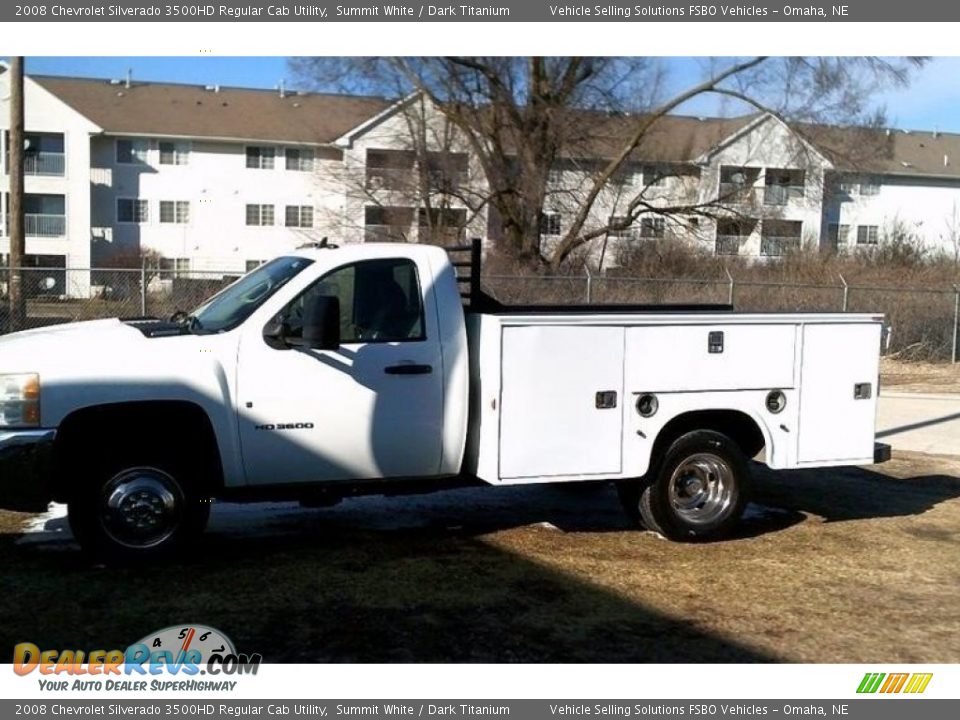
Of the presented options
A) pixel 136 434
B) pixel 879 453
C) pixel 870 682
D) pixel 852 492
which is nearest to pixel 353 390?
pixel 136 434

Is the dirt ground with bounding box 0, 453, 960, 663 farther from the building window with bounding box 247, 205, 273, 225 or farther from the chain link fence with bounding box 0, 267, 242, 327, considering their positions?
the building window with bounding box 247, 205, 273, 225

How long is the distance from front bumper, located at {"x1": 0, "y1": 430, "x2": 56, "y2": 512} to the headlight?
2.9 inches

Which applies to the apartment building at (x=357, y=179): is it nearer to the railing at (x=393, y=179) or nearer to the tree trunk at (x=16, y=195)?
the railing at (x=393, y=179)

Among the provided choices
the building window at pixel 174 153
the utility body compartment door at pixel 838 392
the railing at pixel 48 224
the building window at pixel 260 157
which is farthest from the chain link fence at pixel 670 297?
the building window at pixel 260 157

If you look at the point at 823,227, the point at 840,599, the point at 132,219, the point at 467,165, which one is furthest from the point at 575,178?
the point at 840,599

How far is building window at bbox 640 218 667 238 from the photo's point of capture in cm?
3475

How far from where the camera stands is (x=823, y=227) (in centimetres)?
4778

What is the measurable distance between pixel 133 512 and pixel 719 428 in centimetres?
421

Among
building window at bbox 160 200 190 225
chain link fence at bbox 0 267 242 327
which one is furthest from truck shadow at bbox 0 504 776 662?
building window at bbox 160 200 190 225

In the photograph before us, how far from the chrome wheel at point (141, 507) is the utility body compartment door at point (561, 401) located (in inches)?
85.3

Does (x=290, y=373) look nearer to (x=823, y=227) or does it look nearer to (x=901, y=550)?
(x=901, y=550)

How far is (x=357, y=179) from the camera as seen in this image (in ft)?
116

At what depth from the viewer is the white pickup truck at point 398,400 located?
21.4ft

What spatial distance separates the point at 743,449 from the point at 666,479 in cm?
79
